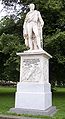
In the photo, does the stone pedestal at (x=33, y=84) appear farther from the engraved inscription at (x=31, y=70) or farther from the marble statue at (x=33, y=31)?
the marble statue at (x=33, y=31)

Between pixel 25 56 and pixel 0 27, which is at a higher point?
pixel 0 27

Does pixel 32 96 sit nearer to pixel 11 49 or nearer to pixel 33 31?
pixel 33 31

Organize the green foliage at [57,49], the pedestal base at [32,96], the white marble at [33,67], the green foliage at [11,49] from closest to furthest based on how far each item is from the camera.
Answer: the pedestal base at [32,96]
the white marble at [33,67]
the green foliage at [57,49]
the green foliage at [11,49]

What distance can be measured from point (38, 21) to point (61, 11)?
8.13 meters

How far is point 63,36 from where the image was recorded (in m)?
17.0

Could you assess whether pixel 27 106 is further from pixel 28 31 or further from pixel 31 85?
pixel 28 31

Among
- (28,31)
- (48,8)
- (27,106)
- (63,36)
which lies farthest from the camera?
(48,8)

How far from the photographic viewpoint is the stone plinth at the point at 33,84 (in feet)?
33.2

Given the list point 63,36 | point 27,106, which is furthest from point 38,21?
point 63,36

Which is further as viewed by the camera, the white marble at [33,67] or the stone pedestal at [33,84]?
the white marble at [33,67]

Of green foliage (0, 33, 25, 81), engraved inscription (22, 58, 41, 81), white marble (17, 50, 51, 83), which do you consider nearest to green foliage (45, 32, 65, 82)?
green foliage (0, 33, 25, 81)

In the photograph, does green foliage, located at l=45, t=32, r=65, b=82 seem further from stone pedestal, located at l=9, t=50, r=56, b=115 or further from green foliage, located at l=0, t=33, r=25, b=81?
stone pedestal, located at l=9, t=50, r=56, b=115

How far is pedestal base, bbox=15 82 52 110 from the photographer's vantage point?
10.0 m

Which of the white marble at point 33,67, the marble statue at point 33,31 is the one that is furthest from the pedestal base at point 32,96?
the marble statue at point 33,31
